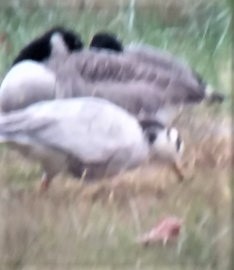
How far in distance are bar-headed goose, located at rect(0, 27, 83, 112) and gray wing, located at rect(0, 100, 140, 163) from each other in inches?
1.1

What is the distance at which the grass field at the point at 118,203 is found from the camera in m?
0.99

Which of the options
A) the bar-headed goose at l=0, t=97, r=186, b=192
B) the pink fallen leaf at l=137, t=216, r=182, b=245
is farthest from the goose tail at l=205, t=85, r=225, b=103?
the pink fallen leaf at l=137, t=216, r=182, b=245

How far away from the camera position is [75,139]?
1.00 m

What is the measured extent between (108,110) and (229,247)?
12.8 inches

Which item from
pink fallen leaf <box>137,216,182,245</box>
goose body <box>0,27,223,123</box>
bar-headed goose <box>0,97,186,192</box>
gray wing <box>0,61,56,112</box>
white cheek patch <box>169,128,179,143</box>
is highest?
goose body <box>0,27,223,123</box>

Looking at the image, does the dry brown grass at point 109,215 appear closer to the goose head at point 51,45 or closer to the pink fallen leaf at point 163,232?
the pink fallen leaf at point 163,232

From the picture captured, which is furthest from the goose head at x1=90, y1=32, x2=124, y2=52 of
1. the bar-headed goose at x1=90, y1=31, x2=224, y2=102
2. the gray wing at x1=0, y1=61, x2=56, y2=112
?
the gray wing at x1=0, y1=61, x2=56, y2=112

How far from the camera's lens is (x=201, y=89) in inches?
40.9

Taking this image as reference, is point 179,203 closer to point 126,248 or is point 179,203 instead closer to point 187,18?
point 126,248

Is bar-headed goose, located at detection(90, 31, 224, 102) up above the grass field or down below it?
above

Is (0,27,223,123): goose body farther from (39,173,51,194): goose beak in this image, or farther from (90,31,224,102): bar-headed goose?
(39,173,51,194): goose beak

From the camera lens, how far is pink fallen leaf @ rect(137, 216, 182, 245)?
993mm

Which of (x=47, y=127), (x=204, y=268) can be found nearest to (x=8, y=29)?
(x=47, y=127)

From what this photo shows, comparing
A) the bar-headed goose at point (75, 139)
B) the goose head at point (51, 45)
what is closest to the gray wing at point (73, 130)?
the bar-headed goose at point (75, 139)
